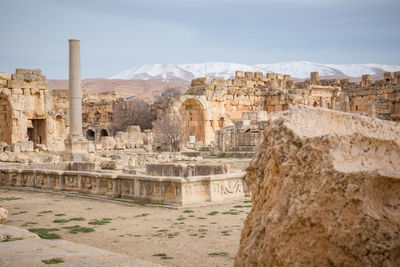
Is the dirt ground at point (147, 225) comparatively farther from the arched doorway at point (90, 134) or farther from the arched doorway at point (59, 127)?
the arched doorway at point (90, 134)

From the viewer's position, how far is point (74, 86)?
19.3 m

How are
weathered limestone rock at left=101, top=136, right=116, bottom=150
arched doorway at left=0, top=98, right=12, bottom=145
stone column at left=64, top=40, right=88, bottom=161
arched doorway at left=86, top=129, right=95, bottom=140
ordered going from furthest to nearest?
arched doorway at left=86, top=129, right=95, bottom=140 < weathered limestone rock at left=101, top=136, right=116, bottom=150 < arched doorway at left=0, top=98, right=12, bottom=145 < stone column at left=64, top=40, right=88, bottom=161

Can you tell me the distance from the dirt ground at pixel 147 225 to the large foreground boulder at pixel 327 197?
2228mm

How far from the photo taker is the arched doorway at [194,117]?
31469mm

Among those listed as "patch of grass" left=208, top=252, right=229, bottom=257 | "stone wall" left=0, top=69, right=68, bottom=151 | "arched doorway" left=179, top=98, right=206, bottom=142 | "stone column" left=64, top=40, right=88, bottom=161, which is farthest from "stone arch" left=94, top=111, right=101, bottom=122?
"patch of grass" left=208, top=252, right=229, bottom=257

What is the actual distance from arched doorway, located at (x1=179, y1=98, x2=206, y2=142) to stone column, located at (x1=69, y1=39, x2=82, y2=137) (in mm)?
12565

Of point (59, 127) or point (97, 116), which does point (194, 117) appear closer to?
point (59, 127)

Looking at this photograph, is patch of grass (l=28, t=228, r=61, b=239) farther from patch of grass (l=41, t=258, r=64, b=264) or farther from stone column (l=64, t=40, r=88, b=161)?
stone column (l=64, t=40, r=88, b=161)

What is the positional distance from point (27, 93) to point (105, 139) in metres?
5.78

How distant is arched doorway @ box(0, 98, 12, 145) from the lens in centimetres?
2736

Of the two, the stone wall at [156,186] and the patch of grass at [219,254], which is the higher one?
the stone wall at [156,186]

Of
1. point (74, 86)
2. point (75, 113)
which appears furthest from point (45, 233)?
point (74, 86)

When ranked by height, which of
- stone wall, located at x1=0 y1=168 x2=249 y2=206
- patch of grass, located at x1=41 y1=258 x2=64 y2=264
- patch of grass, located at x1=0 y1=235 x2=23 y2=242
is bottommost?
stone wall, located at x1=0 y1=168 x2=249 y2=206

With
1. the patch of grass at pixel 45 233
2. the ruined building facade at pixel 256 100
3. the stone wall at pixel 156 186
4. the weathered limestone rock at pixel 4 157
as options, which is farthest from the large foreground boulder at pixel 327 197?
the ruined building facade at pixel 256 100
